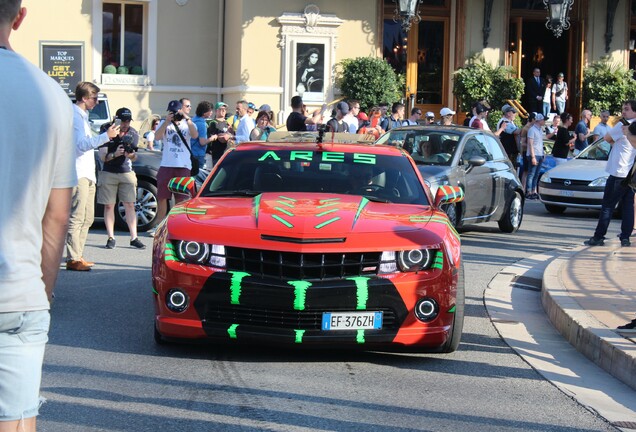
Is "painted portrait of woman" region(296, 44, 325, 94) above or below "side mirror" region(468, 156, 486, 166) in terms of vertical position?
above

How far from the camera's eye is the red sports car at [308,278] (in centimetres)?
675

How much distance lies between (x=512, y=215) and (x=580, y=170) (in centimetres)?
373

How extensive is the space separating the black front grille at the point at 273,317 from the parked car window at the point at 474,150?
8.25 meters

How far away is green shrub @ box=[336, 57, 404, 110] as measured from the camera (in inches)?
1068

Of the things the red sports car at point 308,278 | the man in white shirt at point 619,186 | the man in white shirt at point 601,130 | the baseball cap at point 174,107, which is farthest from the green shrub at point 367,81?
the red sports car at point 308,278

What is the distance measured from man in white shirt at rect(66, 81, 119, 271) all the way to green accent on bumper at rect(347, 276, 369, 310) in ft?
15.2

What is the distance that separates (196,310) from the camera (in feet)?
22.6

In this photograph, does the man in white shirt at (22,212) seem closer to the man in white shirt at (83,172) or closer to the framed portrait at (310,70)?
the man in white shirt at (83,172)

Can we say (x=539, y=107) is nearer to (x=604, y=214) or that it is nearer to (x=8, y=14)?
(x=604, y=214)

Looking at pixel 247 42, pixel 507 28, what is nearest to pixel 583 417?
pixel 247 42

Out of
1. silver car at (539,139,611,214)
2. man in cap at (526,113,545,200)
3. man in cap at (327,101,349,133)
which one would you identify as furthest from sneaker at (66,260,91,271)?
man in cap at (526,113,545,200)

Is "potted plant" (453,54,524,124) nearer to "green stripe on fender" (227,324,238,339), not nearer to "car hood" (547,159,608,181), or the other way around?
"car hood" (547,159,608,181)

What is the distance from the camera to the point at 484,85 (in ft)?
91.4

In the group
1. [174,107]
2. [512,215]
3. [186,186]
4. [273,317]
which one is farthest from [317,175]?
[512,215]
